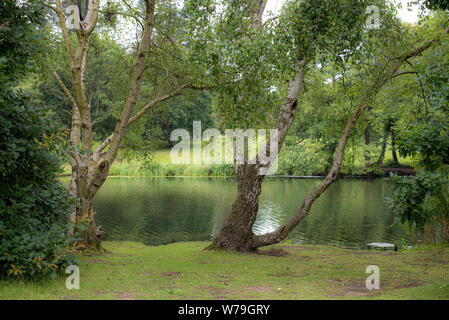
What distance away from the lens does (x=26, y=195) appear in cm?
737

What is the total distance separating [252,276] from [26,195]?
4.70 m

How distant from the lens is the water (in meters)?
19.3

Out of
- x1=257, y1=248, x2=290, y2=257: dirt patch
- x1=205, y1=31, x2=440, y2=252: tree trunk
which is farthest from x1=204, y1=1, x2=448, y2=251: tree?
x1=257, y1=248, x2=290, y2=257: dirt patch

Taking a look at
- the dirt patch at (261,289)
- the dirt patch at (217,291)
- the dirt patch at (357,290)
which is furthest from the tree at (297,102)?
the dirt patch at (217,291)

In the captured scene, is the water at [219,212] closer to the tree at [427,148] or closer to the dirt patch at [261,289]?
the tree at [427,148]

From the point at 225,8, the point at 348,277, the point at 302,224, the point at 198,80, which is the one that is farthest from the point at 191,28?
the point at 302,224

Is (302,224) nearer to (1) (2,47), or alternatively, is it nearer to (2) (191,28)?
(2) (191,28)

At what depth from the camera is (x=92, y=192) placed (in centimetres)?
1171

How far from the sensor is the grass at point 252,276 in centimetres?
669

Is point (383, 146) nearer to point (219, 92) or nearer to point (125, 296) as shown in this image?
point (219, 92)

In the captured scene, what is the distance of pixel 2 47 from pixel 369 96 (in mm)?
9269

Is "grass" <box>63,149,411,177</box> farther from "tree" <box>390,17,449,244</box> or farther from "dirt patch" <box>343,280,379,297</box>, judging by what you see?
"tree" <box>390,17,449,244</box>

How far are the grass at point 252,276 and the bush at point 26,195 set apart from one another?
0.36 metres

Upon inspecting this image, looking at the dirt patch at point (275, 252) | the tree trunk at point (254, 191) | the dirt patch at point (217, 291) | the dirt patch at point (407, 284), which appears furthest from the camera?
the dirt patch at point (275, 252)
